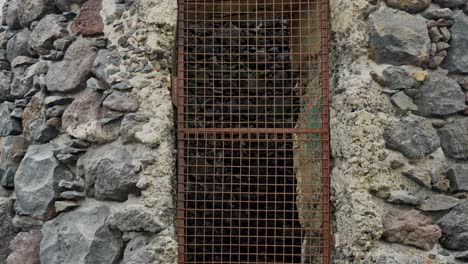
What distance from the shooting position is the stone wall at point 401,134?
9.27 ft

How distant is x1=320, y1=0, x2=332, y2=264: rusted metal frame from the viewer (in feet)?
Result: 9.89

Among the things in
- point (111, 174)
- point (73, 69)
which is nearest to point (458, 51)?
point (111, 174)

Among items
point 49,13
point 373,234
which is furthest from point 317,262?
point 49,13

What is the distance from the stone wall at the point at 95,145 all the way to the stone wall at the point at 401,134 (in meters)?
0.86

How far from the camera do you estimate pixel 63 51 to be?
10.6ft

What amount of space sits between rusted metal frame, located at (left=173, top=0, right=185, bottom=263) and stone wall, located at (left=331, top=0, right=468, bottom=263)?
75 cm

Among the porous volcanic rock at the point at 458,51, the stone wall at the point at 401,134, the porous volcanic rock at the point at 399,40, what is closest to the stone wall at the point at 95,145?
the stone wall at the point at 401,134

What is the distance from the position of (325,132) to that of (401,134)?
379 millimetres

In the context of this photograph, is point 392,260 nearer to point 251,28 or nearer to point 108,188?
point 108,188

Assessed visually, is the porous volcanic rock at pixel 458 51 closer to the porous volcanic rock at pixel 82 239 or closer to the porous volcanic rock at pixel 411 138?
the porous volcanic rock at pixel 411 138

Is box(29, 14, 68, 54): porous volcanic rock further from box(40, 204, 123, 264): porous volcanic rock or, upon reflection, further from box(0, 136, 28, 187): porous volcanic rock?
box(40, 204, 123, 264): porous volcanic rock

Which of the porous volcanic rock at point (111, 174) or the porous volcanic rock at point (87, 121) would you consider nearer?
the porous volcanic rock at point (111, 174)

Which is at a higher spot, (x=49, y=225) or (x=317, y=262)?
(x=49, y=225)

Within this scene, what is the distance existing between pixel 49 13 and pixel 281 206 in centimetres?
218
